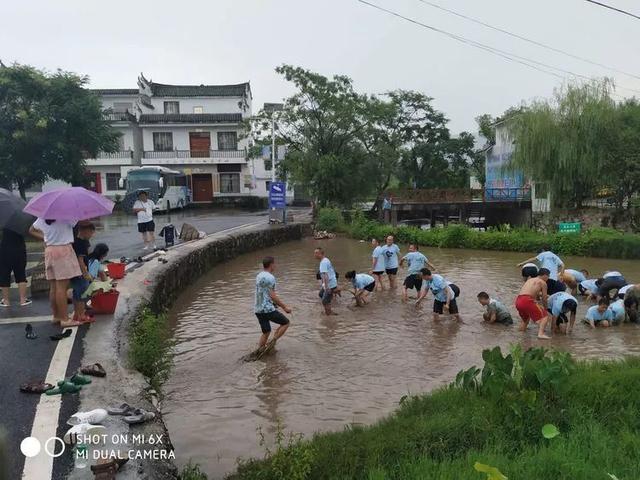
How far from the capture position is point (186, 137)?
140 ft

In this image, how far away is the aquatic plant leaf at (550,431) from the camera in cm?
489

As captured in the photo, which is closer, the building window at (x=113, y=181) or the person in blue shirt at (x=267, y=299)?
the person in blue shirt at (x=267, y=299)

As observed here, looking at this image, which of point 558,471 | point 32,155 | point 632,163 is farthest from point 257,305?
point 632,163

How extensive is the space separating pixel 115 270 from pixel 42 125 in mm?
13330

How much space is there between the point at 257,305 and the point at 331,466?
13.4 feet

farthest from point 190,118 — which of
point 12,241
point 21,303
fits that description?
point 12,241

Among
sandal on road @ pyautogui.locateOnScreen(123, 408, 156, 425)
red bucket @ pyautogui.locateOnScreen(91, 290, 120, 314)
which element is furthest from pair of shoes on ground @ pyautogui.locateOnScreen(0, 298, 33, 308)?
sandal on road @ pyautogui.locateOnScreen(123, 408, 156, 425)

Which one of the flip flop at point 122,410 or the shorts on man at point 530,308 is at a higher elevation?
the flip flop at point 122,410

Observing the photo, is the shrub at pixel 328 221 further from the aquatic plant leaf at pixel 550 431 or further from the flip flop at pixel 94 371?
the aquatic plant leaf at pixel 550 431

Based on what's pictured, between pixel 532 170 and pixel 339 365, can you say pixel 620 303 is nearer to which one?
pixel 339 365

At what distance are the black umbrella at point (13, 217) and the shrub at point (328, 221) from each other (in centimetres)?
2149

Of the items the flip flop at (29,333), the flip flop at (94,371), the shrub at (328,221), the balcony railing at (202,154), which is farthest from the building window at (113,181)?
the flip flop at (94,371)

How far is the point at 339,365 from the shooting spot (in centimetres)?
841

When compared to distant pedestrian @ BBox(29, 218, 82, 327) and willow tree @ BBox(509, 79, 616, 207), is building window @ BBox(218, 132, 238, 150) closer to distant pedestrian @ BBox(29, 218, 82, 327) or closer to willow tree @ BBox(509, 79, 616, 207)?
willow tree @ BBox(509, 79, 616, 207)
